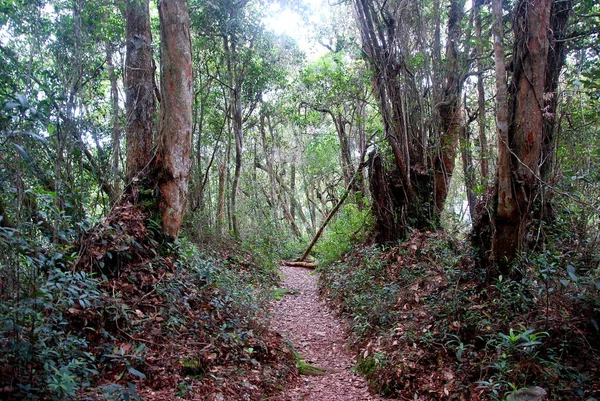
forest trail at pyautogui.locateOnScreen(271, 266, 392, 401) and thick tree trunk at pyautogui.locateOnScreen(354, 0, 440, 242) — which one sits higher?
thick tree trunk at pyautogui.locateOnScreen(354, 0, 440, 242)

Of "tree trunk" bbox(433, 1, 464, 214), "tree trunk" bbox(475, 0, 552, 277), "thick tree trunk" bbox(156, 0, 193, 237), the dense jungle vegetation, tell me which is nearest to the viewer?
the dense jungle vegetation

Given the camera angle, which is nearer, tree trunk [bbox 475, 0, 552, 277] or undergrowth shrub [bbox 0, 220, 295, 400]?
undergrowth shrub [bbox 0, 220, 295, 400]

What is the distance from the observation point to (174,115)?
6.46m

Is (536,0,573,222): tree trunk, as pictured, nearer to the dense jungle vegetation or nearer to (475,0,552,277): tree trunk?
the dense jungle vegetation

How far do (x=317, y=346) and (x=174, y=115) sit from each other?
15.3ft

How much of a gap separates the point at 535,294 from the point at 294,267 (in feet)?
39.5

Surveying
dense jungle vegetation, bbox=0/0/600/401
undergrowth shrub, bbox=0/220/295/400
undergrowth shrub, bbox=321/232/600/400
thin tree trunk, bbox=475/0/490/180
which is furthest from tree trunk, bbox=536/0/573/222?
undergrowth shrub, bbox=0/220/295/400

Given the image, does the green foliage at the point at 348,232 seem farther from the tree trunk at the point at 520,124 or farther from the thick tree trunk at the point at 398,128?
the tree trunk at the point at 520,124

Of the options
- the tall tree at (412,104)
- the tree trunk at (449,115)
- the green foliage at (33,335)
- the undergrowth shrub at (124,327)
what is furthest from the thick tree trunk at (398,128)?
the green foliage at (33,335)

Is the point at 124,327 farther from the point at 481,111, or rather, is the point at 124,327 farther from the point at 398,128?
the point at 481,111

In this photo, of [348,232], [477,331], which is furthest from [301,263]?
[477,331]

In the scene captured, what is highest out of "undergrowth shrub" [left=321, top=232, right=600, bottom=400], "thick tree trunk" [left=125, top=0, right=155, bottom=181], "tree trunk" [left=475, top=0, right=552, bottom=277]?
"thick tree trunk" [left=125, top=0, right=155, bottom=181]

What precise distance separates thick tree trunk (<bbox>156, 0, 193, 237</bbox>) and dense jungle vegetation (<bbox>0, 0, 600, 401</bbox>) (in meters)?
0.03

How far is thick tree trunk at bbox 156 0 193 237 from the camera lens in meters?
6.36
